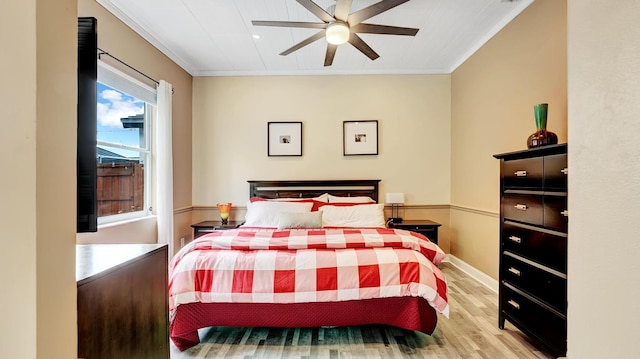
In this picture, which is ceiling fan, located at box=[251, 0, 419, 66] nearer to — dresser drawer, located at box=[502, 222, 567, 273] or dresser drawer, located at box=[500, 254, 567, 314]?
dresser drawer, located at box=[502, 222, 567, 273]

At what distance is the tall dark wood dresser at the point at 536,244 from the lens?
1.92 metres

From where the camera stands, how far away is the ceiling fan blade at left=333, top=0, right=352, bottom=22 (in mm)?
2295

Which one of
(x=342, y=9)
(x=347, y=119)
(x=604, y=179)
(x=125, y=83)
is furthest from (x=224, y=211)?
(x=604, y=179)

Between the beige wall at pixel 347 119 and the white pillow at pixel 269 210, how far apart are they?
745 millimetres

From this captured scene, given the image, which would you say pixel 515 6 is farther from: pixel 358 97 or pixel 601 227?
pixel 601 227

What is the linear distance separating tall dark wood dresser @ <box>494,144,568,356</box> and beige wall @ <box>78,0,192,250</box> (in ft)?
11.3

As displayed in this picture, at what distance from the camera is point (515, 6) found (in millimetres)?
2982

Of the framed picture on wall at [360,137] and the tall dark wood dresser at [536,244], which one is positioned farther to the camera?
the framed picture on wall at [360,137]

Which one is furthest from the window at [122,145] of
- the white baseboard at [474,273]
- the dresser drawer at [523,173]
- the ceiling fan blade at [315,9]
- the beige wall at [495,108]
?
the white baseboard at [474,273]

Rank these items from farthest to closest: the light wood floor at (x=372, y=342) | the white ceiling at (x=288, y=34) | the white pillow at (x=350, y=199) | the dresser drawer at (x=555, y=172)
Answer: the white pillow at (x=350, y=199)
the white ceiling at (x=288, y=34)
the light wood floor at (x=372, y=342)
the dresser drawer at (x=555, y=172)

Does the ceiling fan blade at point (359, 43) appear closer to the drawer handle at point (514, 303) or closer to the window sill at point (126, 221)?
the drawer handle at point (514, 303)

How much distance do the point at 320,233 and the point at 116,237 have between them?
198cm

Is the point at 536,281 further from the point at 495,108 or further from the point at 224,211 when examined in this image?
the point at 224,211

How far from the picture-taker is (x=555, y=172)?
1.95 meters
